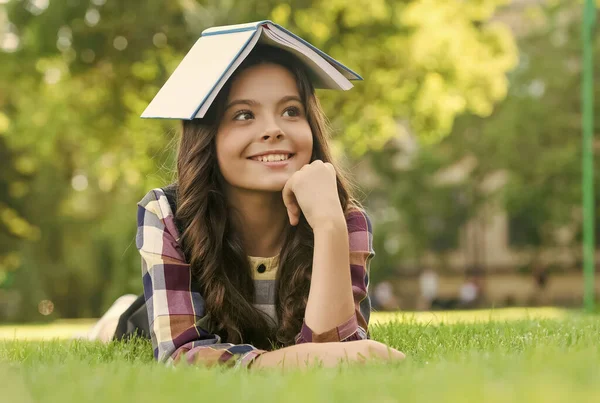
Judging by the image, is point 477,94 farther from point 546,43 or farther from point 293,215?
point 293,215

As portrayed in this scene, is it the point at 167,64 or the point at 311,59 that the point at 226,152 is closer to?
the point at 311,59

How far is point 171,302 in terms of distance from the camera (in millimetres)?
3877

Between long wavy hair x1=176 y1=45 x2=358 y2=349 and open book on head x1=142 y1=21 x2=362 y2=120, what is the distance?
128mm

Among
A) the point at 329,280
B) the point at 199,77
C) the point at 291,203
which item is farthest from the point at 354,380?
the point at 199,77

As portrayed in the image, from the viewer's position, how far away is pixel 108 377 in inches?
117

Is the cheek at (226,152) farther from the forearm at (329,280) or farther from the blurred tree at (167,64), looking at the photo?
the blurred tree at (167,64)

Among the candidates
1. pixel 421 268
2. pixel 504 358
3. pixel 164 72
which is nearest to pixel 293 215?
pixel 504 358

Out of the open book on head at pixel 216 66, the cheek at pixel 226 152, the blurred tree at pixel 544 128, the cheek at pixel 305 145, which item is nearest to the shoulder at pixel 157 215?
the cheek at pixel 226 152

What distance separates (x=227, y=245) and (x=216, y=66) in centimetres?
85

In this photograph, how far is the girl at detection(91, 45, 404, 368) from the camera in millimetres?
3775

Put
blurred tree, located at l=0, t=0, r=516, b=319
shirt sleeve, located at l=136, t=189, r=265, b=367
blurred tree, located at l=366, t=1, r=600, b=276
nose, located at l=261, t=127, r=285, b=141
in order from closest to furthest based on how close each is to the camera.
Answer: shirt sleeve, located at l=136, t=189, r=265, b=367 → nose, located at l=261, t=127, r=285, b=141 → blurred tree, located at l=0, t=0, r=516, b=319 → blurred tree, located at l=366, t=1, r=600, b=276

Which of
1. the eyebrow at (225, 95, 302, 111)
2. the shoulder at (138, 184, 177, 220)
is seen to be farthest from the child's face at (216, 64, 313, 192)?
the shoulder at (138, 184, 177, 220)

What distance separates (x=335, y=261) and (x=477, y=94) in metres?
17.6

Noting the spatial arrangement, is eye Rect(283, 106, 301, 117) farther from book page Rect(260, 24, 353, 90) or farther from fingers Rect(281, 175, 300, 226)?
fingers Rect(281, 175, 300, 226)
